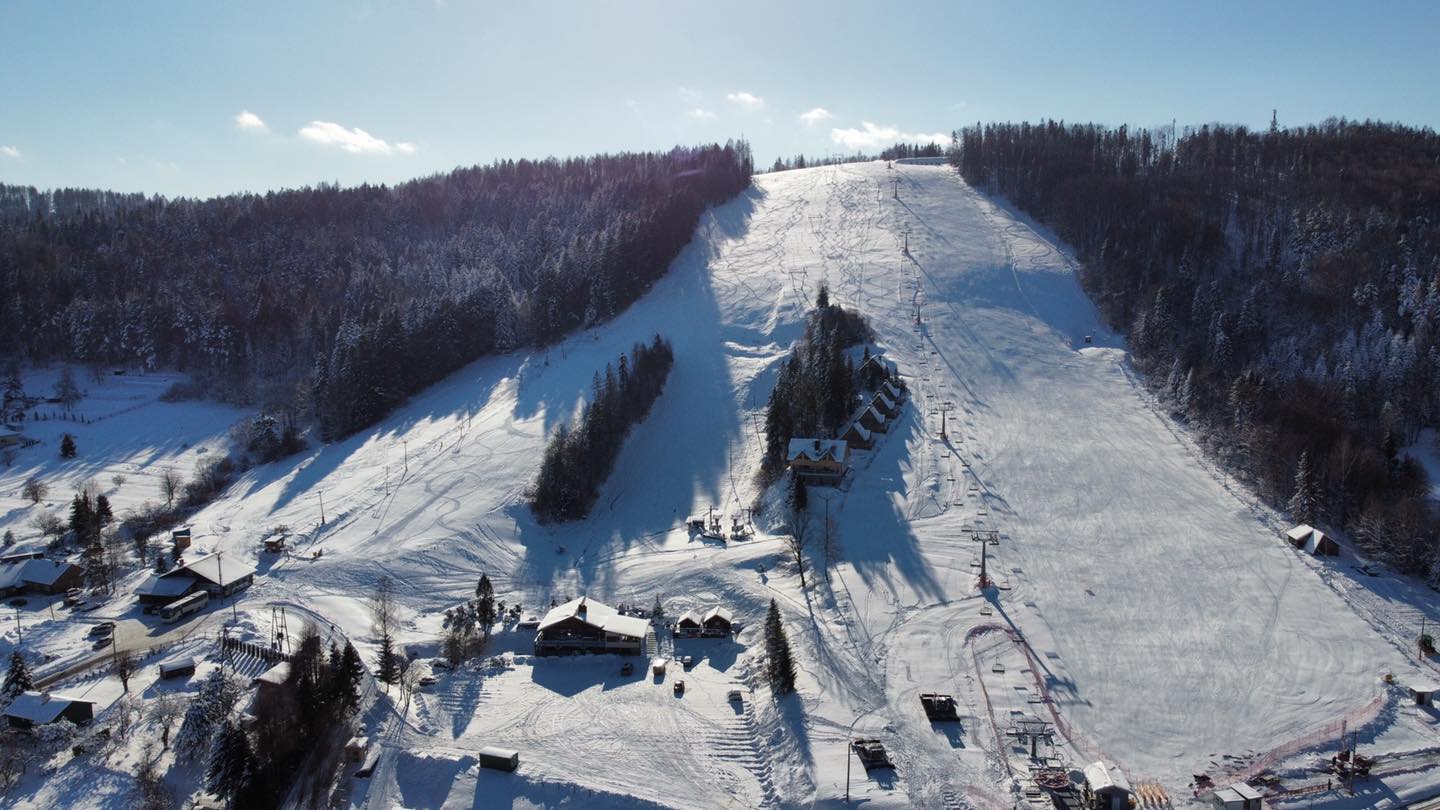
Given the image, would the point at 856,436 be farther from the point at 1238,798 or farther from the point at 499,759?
the point at 499,759

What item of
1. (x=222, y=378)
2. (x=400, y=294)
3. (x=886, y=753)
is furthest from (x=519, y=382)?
(x=886, y=753)

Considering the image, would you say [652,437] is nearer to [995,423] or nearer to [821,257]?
[995,423]

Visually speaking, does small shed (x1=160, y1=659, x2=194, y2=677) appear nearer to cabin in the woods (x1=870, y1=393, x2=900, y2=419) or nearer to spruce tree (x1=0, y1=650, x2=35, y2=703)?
spruce tree (x1=0, y1=650, x2=35, y2=703)

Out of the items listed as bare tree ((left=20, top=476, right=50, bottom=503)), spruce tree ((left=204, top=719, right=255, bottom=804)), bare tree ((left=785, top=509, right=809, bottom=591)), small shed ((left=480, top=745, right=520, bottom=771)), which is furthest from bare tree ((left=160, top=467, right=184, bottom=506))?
bare tree ((left=785, top=509, right=809, bottom=591))

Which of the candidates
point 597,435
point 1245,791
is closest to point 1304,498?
point 1245,791

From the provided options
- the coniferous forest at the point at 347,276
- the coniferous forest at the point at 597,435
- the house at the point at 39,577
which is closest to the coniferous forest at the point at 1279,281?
the coniferous forest at the point at 597,435

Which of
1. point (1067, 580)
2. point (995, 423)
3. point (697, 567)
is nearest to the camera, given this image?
point (1067, 580)
